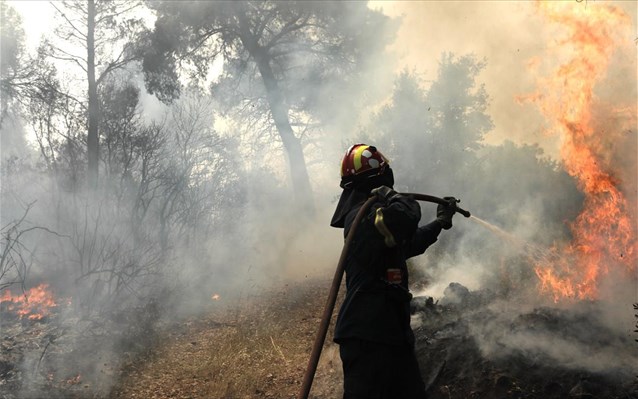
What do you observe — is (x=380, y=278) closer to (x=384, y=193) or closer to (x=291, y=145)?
(x=384, y=193)

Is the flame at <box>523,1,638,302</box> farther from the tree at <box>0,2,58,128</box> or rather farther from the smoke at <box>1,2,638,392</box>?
the tree at <box>0,2,58,128</box>

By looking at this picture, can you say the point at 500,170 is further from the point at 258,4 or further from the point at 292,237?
the point at 258,4

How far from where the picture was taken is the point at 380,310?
10.4 feet

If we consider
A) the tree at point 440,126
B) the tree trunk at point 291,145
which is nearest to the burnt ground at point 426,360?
the tree at point 440,126

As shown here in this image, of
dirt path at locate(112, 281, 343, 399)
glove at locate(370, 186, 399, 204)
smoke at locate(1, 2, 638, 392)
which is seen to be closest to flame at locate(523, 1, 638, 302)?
smoke at locate(1, 2, 638, 392)

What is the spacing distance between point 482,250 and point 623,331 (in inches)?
233

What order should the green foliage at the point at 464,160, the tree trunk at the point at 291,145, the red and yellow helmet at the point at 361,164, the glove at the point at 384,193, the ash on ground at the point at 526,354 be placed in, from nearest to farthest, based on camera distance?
1. the glove at the point at 384,193
2. the red and yellow helmet at the point at 361,164
3. the ash on ground at the point at 526,354
4. the green foliage at the point at 464,160
5. the tree trunk at the point at 291,145

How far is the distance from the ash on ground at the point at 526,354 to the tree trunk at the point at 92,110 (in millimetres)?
9061

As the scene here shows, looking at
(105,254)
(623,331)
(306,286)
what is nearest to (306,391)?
(623,331)

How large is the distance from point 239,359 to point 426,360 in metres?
3.20

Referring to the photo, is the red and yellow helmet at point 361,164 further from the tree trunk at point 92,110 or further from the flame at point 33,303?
the tree trunk at point 92,110

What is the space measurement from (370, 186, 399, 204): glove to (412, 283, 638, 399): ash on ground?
8.51 feet

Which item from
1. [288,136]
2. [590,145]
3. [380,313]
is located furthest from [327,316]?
[288,136]

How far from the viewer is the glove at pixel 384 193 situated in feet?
10.8
